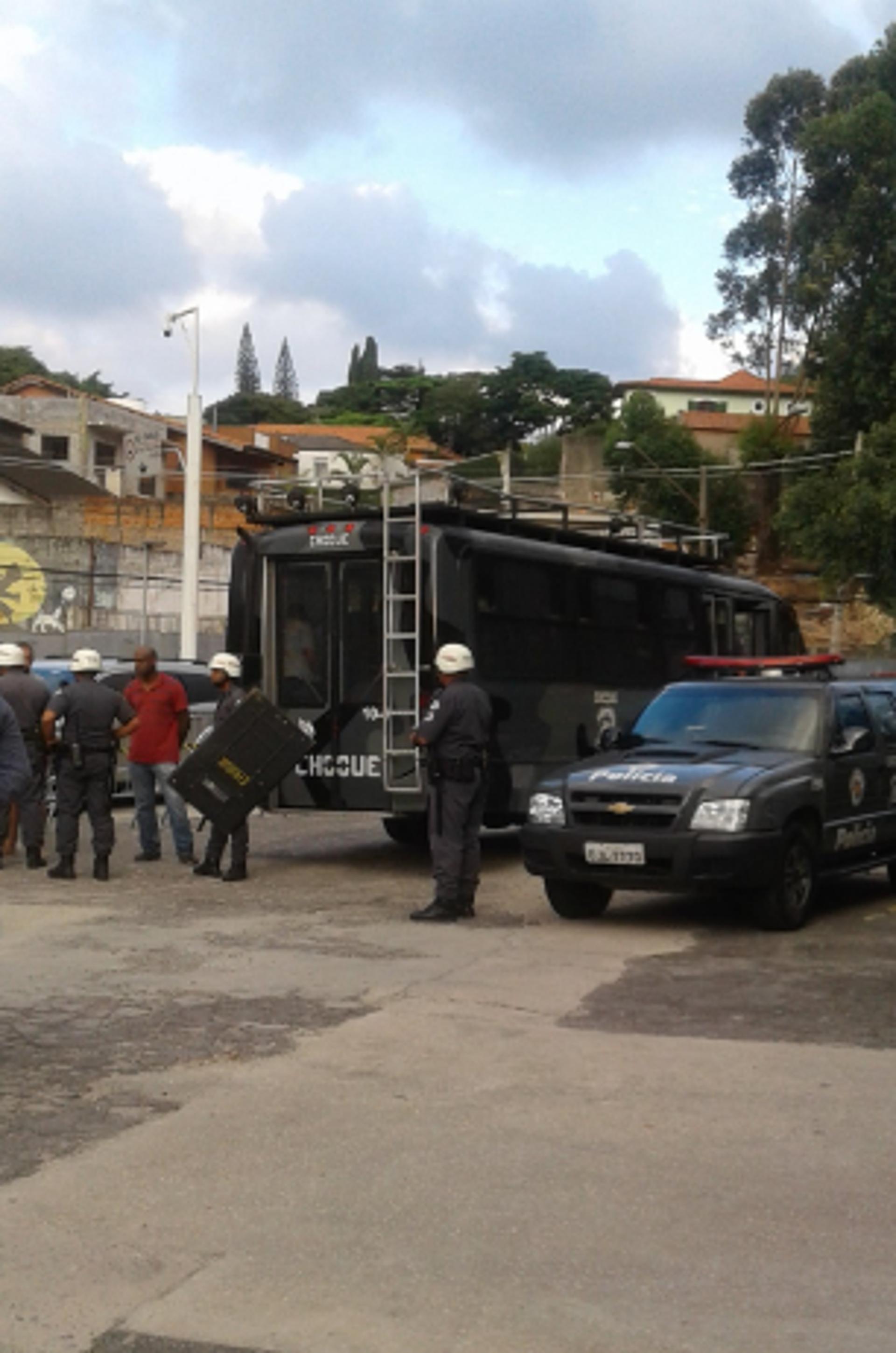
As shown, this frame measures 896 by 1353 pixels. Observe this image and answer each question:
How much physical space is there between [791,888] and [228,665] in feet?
17.4

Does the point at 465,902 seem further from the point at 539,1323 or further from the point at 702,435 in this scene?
the point at 702,435

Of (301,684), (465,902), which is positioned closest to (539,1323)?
(465,902)

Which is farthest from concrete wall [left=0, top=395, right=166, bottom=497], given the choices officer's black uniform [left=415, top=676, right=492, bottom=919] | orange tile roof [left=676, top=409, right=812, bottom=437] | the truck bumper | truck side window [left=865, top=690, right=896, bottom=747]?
the truck bumper

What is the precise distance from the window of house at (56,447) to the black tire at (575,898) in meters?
54.8

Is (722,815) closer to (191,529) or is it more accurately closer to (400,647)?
(400,647)

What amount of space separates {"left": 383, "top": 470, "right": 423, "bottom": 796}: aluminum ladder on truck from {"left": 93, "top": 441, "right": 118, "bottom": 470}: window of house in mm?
51552

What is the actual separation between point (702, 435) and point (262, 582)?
67.6 meters

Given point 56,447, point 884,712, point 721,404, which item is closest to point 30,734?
point 884,712

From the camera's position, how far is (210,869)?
14.3 meters

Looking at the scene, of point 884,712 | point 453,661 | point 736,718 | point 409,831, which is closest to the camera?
point 453,661

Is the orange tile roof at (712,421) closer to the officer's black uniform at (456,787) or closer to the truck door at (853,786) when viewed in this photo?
the truck door at (853,786)

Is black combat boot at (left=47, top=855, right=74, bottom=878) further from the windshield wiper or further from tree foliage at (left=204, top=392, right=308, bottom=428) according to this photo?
tree foliage at (left=204, top=392, right=308, bottom=428)

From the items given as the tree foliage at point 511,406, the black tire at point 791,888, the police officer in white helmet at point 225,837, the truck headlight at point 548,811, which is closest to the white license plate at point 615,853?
the truck headlight at point 548,811

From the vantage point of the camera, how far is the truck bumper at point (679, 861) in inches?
436
